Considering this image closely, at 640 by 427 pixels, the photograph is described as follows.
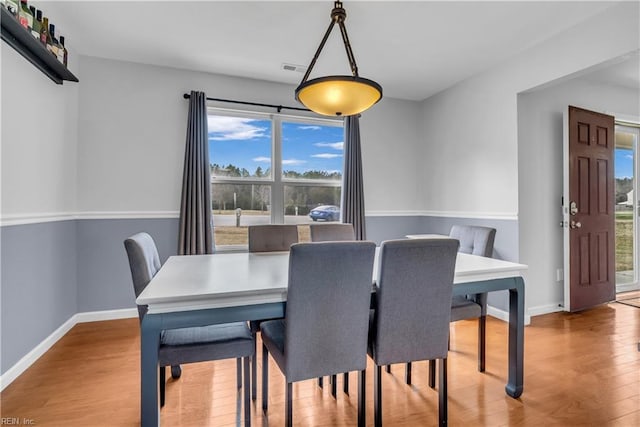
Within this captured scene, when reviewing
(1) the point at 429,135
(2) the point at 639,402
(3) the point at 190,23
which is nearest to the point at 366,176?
(1) the point at 429,135

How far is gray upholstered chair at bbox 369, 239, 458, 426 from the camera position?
148 cm

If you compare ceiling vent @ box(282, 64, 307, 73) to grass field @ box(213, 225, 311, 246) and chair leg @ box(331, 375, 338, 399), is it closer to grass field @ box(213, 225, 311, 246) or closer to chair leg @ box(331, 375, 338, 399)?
grass field @ box(213, 225, 311, 246)

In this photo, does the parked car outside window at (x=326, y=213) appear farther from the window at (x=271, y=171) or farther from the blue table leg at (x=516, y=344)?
the blue table leg at (x=516, y=344)

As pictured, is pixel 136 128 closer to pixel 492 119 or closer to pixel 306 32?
pixel 306 32

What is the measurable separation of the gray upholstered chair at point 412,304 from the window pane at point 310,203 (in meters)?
2.36

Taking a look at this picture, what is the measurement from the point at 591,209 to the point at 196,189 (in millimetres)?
4091

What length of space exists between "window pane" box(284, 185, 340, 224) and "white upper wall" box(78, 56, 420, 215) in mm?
1061

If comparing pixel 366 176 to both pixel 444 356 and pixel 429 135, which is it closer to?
pixel 429 135

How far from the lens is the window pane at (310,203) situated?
382cm

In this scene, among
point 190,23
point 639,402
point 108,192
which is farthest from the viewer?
point 108,192

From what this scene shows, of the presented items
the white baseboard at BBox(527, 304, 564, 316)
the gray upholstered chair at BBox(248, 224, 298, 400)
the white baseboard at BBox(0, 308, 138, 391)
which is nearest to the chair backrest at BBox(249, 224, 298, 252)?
the gray upholstered chair at BBox(248, 224, 298, 400)

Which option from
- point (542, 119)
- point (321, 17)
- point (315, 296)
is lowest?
point (315, 296)

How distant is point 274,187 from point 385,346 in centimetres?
253

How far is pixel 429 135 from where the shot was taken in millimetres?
4223
